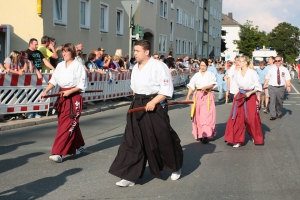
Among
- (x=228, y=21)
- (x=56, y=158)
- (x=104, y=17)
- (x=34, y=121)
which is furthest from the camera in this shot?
(x=228, y=21)

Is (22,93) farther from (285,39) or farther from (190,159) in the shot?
(285,39)

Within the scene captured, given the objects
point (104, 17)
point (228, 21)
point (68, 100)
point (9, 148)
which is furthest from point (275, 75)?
point (228, 21)

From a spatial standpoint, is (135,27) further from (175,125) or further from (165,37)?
(165,37)

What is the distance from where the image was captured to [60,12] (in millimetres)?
22781

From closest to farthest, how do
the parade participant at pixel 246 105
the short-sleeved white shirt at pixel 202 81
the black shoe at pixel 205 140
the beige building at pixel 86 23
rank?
the parade participant at pixel 246 105
the black shoe at pixel 205 140
the short-sleeved white shirt at pixel 202 81
the beige building at pixel 86 23

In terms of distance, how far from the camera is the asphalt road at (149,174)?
612 centimetres

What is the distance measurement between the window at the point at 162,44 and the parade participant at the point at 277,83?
28.2 m

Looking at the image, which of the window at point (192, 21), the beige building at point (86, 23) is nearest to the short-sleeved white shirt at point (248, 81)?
the beige building at point (86, 23)

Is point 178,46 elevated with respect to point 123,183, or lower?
elevated

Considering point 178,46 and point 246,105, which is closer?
point 246,105

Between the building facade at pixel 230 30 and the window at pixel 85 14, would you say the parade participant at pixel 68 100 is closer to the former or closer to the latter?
the window at pixel 85 14

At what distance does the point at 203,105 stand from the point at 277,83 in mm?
5189

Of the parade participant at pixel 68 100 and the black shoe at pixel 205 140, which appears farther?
the black shoe at pixel 205 140

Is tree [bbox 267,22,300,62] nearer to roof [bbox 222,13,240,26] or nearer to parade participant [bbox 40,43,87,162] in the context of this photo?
roof [bbox 222,13,240,26]
